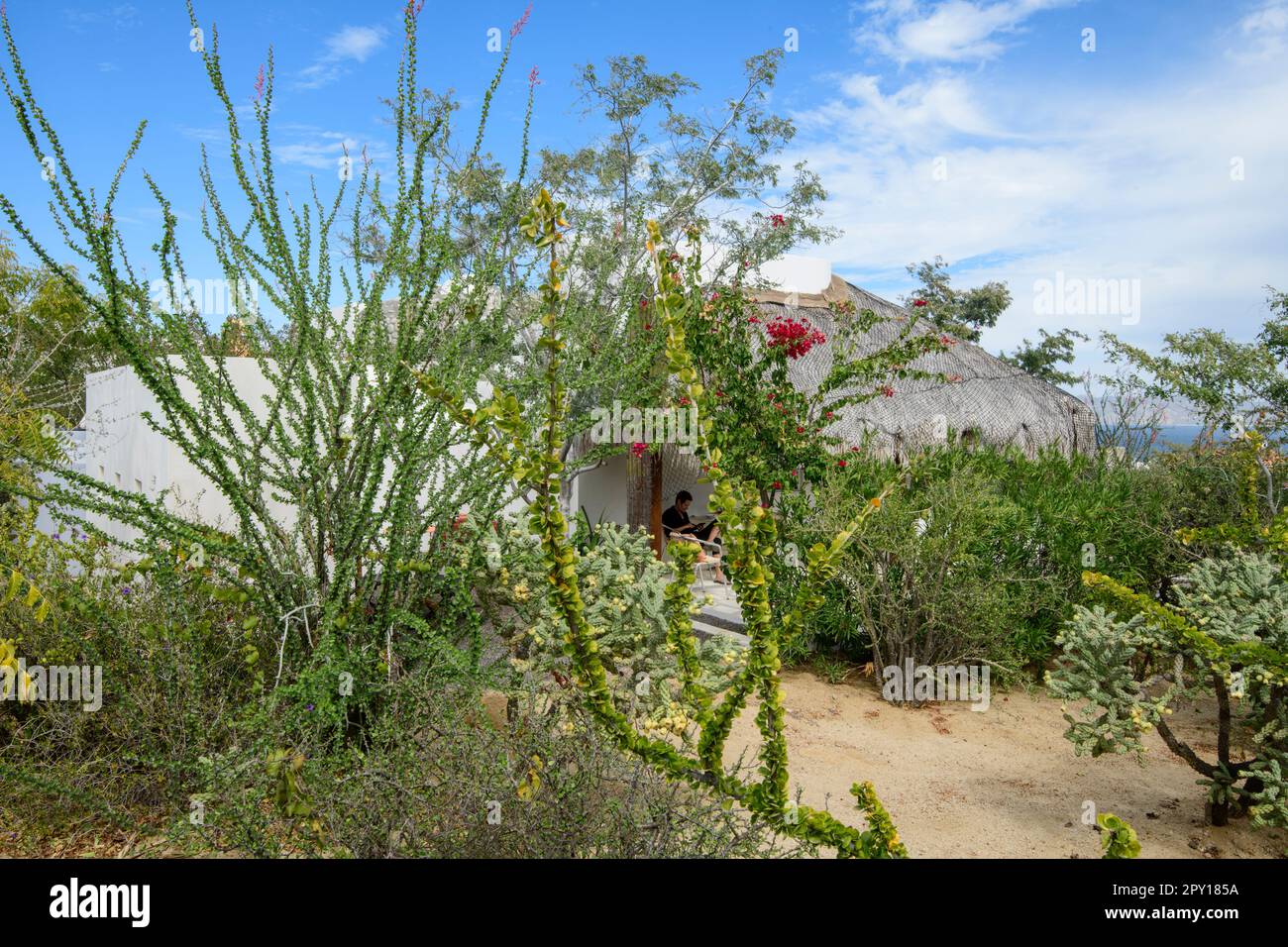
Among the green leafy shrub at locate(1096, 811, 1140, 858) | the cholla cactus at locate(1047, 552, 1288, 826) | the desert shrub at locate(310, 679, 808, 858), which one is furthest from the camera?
the cholla cactus at locate(1047, 552, 1288, 826)

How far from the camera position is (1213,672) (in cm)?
407

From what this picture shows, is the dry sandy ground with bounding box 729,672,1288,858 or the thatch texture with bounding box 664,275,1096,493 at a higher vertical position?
the thatch texture with bounding box 664,275,1096,493

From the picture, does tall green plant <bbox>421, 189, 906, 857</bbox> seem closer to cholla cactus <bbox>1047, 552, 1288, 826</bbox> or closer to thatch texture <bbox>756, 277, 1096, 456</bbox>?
cholla cactus <bbox>1047, 552, 1288, 826</bbox>

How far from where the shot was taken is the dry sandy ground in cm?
424

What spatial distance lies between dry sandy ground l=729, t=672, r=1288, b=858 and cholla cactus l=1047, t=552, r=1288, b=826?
360mm

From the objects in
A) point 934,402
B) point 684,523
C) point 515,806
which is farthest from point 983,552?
point 934,402

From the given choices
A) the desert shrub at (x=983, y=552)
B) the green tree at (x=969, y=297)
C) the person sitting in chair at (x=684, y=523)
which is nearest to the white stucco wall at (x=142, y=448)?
the person sitting in chair at (x=684, y=523)

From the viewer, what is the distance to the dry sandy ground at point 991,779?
424 cm

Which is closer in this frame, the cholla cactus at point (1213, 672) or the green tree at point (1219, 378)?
the cholla cactus at point (1213, 672)

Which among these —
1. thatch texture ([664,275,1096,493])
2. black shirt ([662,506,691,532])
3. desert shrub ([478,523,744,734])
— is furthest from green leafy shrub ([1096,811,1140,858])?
thatch texture ([664,275,1096,493])

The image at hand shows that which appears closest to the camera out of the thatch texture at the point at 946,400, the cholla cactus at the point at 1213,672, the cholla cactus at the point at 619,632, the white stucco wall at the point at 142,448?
the cholla cactus at the point at 1213,672

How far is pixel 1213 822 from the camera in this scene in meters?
4.38

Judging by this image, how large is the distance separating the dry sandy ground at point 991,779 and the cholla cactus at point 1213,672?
0.36 m

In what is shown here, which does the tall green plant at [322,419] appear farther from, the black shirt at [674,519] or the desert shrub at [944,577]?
the black shirt at [674,519]
